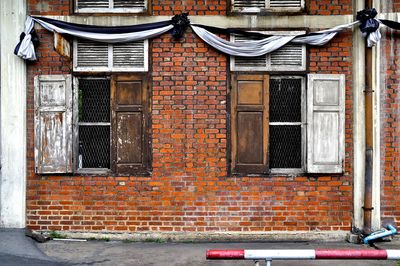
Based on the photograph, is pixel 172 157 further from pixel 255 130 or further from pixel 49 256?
pixel 49 256

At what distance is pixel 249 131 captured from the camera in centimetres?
784

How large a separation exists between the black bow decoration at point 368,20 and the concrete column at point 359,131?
232 mm

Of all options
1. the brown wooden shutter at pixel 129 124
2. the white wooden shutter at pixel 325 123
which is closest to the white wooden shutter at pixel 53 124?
the brown wooden shutter at pixel 129 124

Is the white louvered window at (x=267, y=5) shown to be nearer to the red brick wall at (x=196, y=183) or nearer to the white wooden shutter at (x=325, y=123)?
the red brick wall at (x=196, y=183)

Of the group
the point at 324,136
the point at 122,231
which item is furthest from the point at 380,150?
the point at 122,231

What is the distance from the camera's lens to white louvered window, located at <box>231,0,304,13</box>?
787 centimetres

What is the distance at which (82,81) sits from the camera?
315 inches

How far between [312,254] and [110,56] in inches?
185

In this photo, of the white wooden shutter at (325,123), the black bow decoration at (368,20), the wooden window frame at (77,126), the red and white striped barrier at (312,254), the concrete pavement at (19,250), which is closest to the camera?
the red and white striped barrier at (312,254)

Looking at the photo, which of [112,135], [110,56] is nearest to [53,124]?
[112,135]

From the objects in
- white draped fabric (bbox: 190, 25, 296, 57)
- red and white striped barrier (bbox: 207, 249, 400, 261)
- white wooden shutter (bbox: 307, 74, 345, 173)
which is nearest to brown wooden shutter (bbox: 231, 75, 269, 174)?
white draped fabric (bbox: 190, 25, 296, 57)

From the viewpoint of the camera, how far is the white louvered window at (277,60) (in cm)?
782

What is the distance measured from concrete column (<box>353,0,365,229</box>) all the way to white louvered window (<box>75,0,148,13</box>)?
11.9 ft

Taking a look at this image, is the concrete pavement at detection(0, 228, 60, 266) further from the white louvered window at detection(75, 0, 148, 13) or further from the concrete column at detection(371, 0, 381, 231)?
the concrete column at detection(371, 0, 381, 231)
